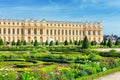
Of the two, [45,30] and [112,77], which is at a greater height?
[45,30]

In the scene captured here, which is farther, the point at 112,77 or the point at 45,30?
the point at 45,30

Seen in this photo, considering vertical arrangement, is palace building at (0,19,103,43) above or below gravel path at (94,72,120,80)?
above

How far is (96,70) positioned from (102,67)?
0.61 metres

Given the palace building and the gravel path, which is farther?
the palace building

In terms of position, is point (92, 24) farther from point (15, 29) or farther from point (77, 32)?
point (15, 29)

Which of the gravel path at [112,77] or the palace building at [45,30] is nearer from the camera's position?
the gravel path at [112,77]

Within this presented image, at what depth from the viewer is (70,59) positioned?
17.0m

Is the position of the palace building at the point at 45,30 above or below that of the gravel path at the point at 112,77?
above

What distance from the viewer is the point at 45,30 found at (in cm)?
5938

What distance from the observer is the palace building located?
5719 cm

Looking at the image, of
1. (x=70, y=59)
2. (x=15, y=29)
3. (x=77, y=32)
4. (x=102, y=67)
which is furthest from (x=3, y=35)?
(x=102, y=67)

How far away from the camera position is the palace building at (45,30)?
57188 mm

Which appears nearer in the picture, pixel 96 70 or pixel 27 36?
pixel 96 70

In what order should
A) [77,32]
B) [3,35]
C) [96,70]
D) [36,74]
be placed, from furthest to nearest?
[77,32] → [3,35] → [96,70] → [36,74]
